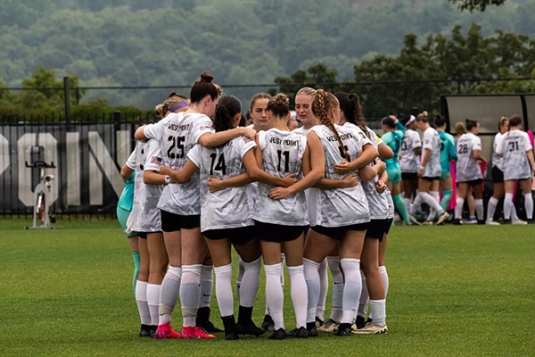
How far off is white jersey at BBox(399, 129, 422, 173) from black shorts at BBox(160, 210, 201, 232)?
47.7 ft

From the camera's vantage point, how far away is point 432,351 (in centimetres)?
836

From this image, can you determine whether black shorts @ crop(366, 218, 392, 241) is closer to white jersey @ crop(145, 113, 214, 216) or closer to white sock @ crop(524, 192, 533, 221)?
white jersey @ crop(145, 113, 214, 216)

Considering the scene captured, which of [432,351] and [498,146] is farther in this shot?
[498,146]

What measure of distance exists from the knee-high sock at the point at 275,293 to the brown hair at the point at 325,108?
3.56ft

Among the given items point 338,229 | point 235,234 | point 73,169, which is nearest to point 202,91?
point 235,234

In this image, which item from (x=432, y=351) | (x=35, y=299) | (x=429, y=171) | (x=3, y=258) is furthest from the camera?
(x=429, y=171)

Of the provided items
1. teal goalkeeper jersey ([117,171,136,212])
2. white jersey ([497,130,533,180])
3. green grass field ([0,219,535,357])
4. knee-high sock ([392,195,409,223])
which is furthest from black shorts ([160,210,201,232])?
white jersey ([497,130,533,180])

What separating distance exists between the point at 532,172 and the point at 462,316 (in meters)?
12.9

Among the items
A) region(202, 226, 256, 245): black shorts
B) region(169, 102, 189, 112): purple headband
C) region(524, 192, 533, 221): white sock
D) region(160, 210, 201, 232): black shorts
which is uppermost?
region(169, 102, 189, 112): purple headband

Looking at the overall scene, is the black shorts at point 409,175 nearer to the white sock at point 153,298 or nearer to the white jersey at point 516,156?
the white jersey at point 516,156

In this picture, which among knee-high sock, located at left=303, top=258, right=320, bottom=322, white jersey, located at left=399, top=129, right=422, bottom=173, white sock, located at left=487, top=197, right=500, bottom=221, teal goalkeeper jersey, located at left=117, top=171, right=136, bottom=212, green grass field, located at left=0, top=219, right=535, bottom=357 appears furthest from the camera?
white jersey, located at left=399, top=129, right=422, bottom=173

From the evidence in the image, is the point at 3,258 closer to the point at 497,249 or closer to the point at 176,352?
the point at 497,249

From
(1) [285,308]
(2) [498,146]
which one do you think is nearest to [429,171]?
(2) [498,146]

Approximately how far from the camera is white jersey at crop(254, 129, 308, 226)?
9031 mm
